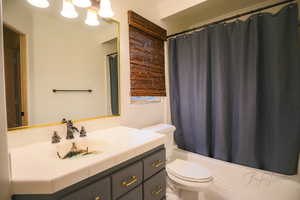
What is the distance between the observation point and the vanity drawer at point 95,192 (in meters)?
0.62

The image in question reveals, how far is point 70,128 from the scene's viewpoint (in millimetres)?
1062

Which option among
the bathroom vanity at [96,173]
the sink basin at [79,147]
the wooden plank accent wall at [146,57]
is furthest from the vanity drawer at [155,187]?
the wooden plank accent wall at [146,57]

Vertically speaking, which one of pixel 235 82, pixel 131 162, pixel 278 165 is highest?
pixel 235 82

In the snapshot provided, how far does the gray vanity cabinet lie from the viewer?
61 cm

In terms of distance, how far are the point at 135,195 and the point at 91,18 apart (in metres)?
1.46

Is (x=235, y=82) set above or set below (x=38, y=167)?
above

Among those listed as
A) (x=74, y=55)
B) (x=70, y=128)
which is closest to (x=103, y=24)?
(x=74, y=55)

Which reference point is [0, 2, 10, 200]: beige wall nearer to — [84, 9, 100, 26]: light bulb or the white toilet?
[84, 9, 100, 26]: light bulb

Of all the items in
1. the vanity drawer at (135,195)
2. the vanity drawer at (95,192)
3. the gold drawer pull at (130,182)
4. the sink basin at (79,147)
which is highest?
the sink basin at (79,147)

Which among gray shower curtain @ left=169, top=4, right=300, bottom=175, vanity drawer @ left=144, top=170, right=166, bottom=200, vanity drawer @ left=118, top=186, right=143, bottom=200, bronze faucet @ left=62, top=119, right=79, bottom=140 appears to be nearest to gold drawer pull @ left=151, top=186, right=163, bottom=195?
vanity drawer @ left=144, top=170, right=166, bottom=200

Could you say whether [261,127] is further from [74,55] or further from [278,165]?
[74,55]

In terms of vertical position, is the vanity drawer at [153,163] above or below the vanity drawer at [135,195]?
above

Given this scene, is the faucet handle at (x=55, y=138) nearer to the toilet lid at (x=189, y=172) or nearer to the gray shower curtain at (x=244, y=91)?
the toilet lid at (x=189, y=172)

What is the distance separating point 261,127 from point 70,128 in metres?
1.95
